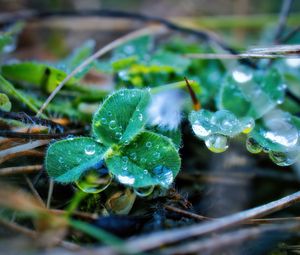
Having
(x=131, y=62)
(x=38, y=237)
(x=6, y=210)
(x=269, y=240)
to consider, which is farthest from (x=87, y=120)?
(x=269, y=240)

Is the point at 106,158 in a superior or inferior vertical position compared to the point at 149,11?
inferior

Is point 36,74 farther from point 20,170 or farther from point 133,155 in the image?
point 133,155

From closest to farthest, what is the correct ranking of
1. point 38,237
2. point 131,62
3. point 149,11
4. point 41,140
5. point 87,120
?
point 38,237 → point 41,140 → point 87,120 → point 131,62 → point 149,11

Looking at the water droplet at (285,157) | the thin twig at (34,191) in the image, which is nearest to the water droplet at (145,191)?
the thin twig at (34,191)

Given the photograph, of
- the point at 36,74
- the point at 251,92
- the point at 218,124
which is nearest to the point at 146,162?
the point at 218,124

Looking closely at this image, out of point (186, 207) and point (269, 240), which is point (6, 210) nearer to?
point (186, 207)
